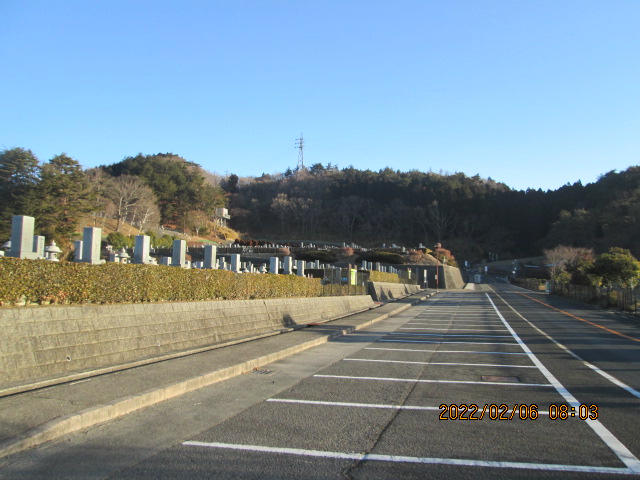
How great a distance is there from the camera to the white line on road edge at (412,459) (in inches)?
188

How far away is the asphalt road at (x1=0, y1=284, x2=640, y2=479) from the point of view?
15.6 feet

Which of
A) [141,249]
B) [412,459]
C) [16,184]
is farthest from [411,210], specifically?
→ [412,459]

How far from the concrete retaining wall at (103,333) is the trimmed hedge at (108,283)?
399 millimetres

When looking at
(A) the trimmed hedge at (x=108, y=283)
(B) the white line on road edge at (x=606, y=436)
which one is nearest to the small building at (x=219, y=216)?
(A) the trimmed hedge at (x=108, y=283)

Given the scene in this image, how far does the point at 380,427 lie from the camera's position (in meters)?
6.22

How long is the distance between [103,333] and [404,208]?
121 metres

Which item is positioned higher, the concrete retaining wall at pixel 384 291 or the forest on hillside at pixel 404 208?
the forest on hillside at pixel 404 208

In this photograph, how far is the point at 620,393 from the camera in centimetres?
817

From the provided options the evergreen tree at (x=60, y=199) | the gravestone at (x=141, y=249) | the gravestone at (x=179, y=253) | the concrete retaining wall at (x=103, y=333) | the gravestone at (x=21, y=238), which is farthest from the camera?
the evergreen tree at (x=60, y=199)

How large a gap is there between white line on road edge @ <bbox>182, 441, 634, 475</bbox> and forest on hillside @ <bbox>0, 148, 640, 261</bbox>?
257 ft

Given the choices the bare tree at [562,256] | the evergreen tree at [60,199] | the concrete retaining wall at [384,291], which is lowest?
the concrete retaining wall at [384,291]

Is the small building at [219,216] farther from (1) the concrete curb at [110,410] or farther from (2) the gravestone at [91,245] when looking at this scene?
(1) the concrete curb at [110,410]

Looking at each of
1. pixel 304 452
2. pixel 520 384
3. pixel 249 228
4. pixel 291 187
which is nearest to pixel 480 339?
pixel 520 384

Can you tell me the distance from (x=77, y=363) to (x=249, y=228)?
114561 millimetres
